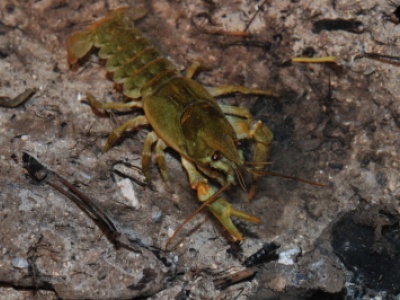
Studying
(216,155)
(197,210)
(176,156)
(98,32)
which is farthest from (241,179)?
(98,32)

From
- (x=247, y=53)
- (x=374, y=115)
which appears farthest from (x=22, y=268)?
(x=374, y=115)

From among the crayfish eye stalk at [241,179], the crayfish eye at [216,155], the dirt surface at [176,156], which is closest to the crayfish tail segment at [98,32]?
the dirt surface at [176,156]

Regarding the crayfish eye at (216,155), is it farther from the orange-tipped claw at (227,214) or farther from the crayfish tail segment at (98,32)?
the crayfish tail segment at (98,32)

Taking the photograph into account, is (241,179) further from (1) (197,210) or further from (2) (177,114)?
(2) (177,114)

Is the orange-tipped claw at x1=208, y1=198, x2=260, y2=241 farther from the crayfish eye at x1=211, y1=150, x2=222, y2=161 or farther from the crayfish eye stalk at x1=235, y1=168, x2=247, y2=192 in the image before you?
the crayfish eye at x1=211, y1=150, x2=222, y2=161

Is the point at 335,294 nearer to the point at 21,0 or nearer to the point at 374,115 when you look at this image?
the point at 374,115

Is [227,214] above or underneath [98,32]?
underneath
